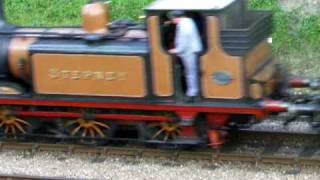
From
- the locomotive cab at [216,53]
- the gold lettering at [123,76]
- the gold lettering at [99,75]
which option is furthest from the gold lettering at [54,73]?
the locomotive cab at [216,53]

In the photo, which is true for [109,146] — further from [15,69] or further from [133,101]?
[15,69]

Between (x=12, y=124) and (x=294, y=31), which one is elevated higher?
(x=294, y=31)

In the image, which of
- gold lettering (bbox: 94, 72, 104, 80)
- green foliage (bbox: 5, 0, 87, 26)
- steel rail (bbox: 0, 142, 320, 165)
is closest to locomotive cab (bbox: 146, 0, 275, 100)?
gold lettering (bbox: 94, 72, 104, 80)

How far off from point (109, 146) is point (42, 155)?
0.99 metres

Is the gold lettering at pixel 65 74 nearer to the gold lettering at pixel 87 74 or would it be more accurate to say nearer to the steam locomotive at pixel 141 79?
the steam locomotive at pixel 141 79

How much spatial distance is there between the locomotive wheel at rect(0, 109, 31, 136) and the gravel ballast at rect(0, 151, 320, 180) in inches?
22.6

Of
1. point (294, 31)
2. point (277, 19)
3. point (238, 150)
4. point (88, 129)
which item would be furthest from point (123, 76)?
point (277, 19)

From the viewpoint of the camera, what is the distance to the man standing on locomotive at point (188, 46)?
1099 centimetres

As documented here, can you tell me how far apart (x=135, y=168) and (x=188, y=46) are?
1.87m

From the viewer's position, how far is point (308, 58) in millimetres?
16422

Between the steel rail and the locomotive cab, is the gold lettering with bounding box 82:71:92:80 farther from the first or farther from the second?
the steel rail

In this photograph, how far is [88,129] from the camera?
480 inches

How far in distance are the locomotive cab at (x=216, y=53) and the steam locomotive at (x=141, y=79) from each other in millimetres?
13

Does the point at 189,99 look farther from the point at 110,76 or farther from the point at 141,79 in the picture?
the point at 110,76
